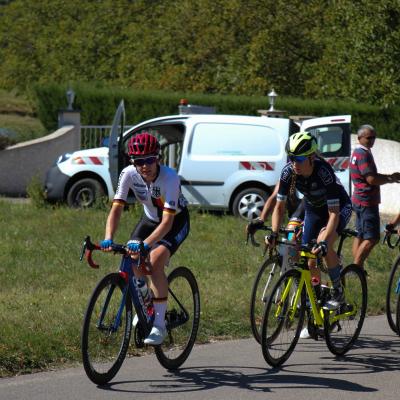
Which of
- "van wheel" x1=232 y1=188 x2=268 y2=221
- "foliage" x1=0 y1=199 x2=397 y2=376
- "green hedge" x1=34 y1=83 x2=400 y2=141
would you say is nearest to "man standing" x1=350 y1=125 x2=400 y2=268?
"foliage" x1=0 y1=199 x2=397 y2=376

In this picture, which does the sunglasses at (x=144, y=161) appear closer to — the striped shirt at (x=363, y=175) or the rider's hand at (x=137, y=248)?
the rider's hand at (x=137, y=248)

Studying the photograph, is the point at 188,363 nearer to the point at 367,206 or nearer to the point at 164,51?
the point at 367,206

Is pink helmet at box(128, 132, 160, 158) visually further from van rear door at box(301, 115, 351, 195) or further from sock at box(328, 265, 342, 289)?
van rear door at box(301, 115, 351, 195)

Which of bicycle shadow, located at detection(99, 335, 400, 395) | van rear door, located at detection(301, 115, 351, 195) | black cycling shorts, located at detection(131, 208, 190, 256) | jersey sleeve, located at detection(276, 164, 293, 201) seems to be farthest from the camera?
van rear door, located at detection(301, 115, 351, 195)

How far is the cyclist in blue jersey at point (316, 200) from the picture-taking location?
8.77m

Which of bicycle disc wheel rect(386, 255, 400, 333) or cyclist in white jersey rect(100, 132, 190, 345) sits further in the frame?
bicycle disc wheel rect(386, 255, 400, 333)

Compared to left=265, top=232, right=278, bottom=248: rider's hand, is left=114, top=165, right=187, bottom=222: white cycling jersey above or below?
above

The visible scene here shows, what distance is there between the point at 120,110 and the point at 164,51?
23632 millimetres

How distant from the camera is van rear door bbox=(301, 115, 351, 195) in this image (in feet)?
59.8

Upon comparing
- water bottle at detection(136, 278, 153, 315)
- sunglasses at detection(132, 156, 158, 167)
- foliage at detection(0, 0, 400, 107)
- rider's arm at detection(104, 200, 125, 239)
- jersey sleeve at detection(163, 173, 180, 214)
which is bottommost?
water bottle at detection(136, 278, 153, 315)

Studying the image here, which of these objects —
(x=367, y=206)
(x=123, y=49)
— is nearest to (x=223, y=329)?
(x=367, y=206)

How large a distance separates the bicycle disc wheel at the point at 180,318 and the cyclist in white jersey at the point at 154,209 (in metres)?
0.24

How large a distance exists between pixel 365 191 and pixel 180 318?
402cm

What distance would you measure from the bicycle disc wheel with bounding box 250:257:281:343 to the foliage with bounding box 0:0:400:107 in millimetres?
18973
